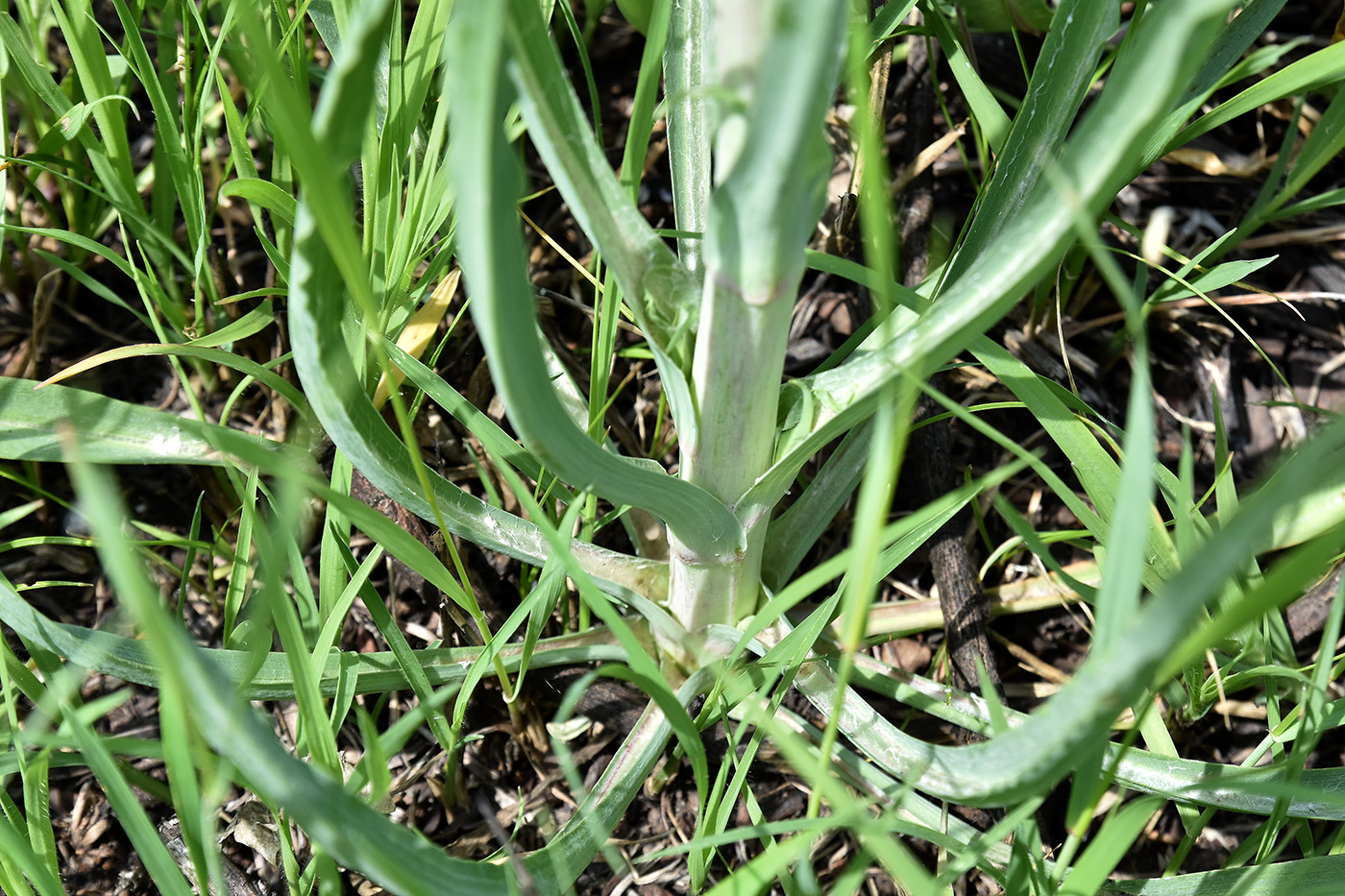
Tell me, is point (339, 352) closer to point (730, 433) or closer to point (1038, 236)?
point (730, 433)

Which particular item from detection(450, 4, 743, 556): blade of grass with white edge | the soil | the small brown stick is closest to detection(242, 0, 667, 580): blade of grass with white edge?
detection(450, 4, 743, 556): blade of grass with white edge

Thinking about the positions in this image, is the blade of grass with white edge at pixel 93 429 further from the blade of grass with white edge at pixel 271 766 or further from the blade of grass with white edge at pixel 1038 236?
the blade of grass with white edge at pixel 1038 236

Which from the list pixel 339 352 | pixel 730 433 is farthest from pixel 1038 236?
pixel 339 352

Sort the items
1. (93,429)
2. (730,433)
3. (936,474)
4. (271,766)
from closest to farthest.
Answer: (271,766) < (730,433) < (93,429) < (936,474)

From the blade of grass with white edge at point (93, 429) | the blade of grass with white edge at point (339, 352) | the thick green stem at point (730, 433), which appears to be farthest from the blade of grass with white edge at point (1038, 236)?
the blade of grass with white edge at point (93, 429)

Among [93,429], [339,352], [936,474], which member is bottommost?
[936,474]

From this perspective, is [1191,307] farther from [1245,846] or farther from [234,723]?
[234,723]
